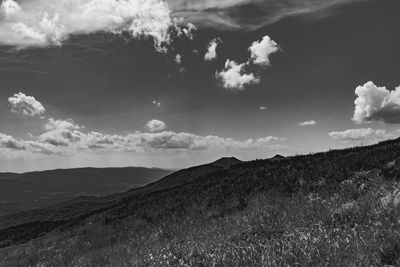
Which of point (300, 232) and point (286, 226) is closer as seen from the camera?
point (300, 232)

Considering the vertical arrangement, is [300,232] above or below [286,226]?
above

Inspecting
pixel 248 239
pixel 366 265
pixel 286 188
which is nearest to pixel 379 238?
pixel 366 265

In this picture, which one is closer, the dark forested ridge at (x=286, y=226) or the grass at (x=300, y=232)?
the grass at (x=300, y=232)

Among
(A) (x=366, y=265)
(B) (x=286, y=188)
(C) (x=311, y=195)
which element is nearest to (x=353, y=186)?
(C) (x=311, y=195)

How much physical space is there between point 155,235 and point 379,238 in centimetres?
1120

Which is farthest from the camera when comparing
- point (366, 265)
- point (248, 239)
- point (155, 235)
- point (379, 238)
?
point (155, 235)

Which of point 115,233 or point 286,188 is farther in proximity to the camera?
point 115,233

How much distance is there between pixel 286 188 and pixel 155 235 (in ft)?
20.1

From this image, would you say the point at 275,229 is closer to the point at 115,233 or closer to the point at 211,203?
the point at 211,203

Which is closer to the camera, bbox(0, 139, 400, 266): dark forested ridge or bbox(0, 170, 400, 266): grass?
bbox(0, 170, 400, 266): grass

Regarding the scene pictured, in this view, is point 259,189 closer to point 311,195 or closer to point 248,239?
point 311,195

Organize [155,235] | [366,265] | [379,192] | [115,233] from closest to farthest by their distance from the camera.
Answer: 1. [366,265]
2. [379,192]
3. [155,235]
4. [115,233]

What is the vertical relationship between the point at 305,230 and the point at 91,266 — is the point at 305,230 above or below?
above

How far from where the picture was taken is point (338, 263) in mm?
4906
